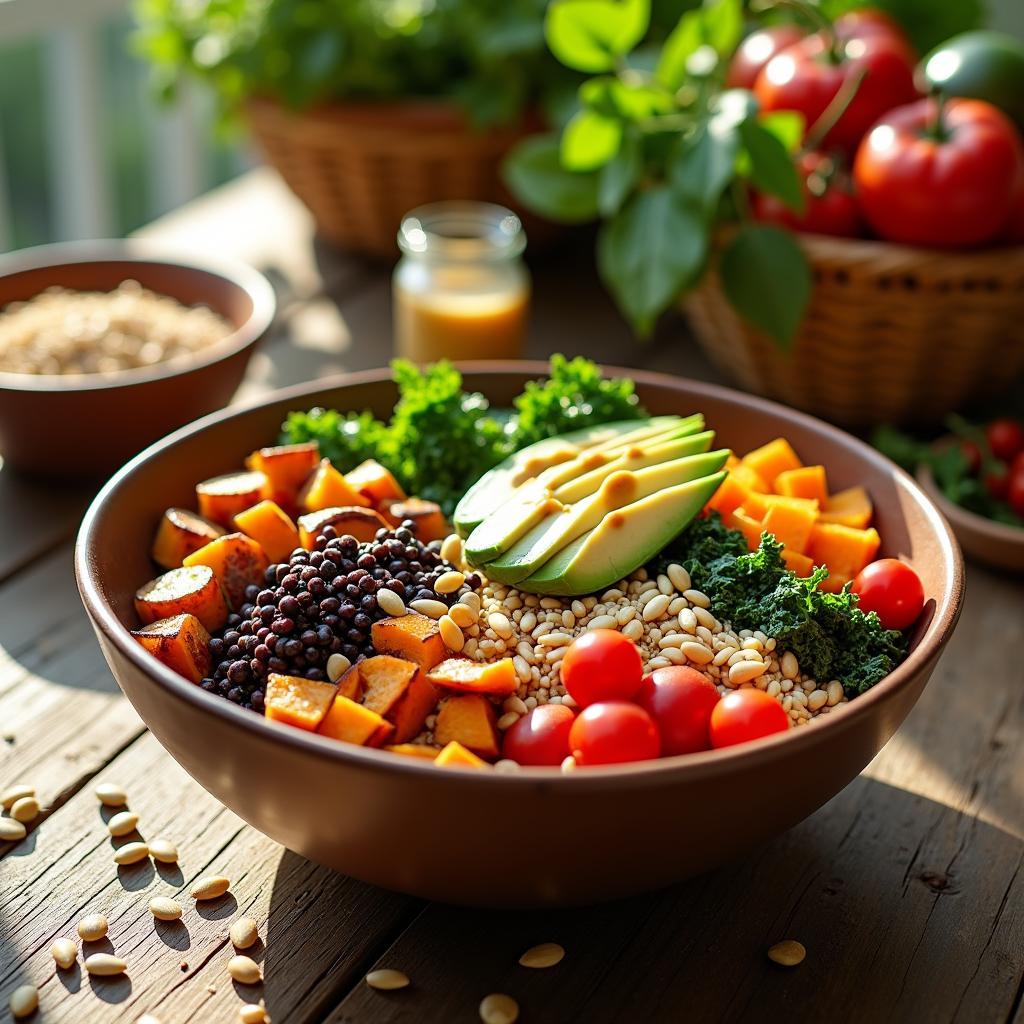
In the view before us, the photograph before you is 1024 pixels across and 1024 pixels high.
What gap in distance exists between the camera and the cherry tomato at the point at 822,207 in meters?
2.09

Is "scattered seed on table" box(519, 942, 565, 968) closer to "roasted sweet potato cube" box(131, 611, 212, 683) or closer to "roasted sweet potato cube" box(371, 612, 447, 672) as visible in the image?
"roasted sweet potato cube" box(371, 612, 447, 672)

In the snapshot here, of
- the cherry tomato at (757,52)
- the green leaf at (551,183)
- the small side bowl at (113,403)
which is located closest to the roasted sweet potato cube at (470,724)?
the small side bowl at (113,403)

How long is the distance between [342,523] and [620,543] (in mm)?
321

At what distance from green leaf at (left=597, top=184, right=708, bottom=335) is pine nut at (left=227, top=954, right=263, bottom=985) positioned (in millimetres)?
1229

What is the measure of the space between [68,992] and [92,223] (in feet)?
10.6

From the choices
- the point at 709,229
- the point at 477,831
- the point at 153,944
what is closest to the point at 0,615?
the point at 153,944

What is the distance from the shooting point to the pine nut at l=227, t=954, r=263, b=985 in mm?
1119

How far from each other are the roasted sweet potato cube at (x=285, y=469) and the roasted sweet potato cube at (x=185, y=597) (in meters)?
0.19

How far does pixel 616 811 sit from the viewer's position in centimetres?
97

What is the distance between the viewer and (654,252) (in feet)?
6.68

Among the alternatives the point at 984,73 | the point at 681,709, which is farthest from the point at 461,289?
the point at 681,709

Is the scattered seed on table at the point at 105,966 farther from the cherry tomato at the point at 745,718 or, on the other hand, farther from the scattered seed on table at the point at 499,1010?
the cherry tomato at the point at 745,718

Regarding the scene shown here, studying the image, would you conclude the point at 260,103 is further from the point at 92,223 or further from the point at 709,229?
the point at 92,223

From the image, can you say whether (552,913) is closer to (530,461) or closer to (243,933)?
(243,933)
